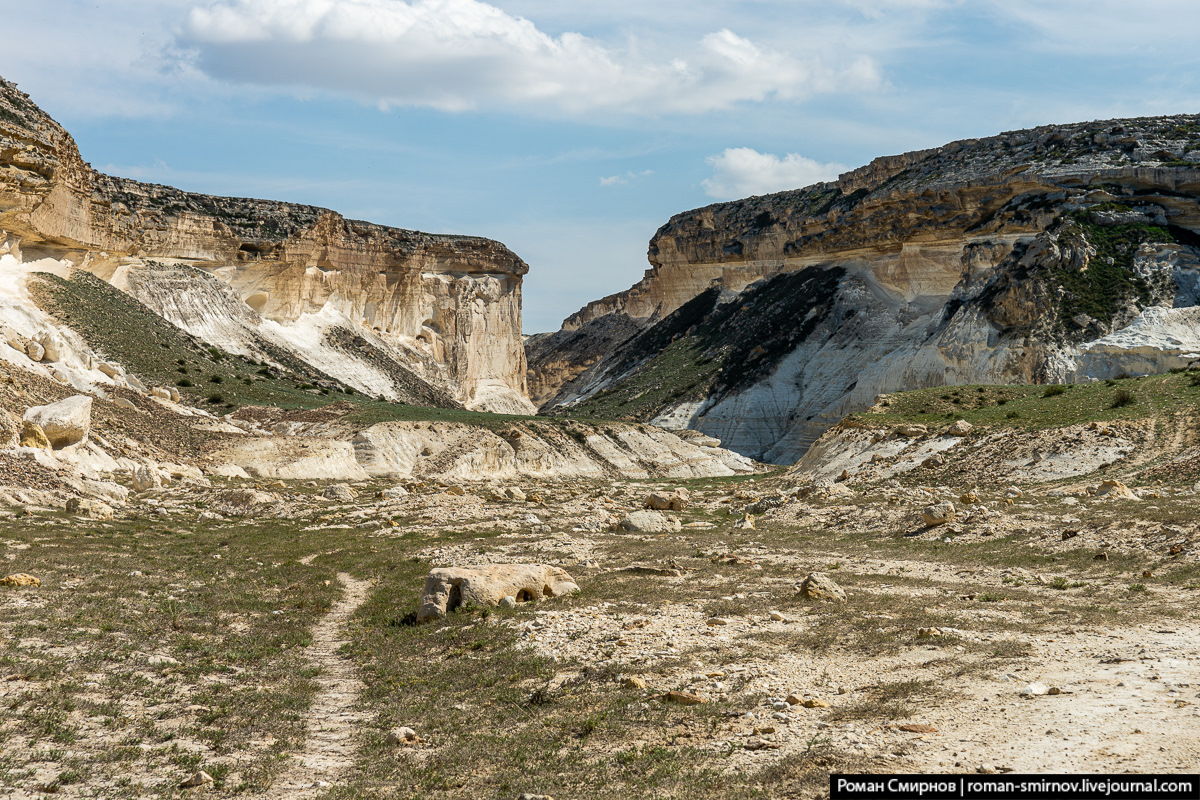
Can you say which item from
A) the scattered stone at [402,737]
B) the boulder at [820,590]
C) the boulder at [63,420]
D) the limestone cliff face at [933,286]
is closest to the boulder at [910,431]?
the limestone cliff face at [933,286]

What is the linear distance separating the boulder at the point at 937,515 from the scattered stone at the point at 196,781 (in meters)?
18.2

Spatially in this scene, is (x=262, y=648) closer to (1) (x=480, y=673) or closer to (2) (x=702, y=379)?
(1) (x=480, y=673)

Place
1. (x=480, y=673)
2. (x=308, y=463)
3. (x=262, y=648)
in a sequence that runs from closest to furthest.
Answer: (x=480, y=673) < (x=262, y=648) < (x=308, y=463)

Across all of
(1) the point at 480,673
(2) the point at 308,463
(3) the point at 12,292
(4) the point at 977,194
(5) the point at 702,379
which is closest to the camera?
(1) the point at 480,673

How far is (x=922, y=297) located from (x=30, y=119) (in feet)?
201

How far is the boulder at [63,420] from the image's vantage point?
101ft

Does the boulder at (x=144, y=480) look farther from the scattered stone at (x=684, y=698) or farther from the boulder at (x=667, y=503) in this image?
the scattered stone at (x=684, y=698)

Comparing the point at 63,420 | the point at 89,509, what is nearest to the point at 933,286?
the point at 63,420

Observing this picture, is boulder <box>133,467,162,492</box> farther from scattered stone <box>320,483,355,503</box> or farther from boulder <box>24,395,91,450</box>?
scattered stone <box>320,483,355,503</box>

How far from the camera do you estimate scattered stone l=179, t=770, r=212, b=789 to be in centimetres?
828

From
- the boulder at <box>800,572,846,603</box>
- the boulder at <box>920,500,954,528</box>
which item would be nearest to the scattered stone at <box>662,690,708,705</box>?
the boulder at <box>800,572,846,603</box>

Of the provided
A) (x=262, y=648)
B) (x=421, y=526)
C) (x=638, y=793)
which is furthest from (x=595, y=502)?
(x=638, y=793)

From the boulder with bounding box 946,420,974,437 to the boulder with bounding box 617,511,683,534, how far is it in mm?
12965

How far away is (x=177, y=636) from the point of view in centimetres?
1399
